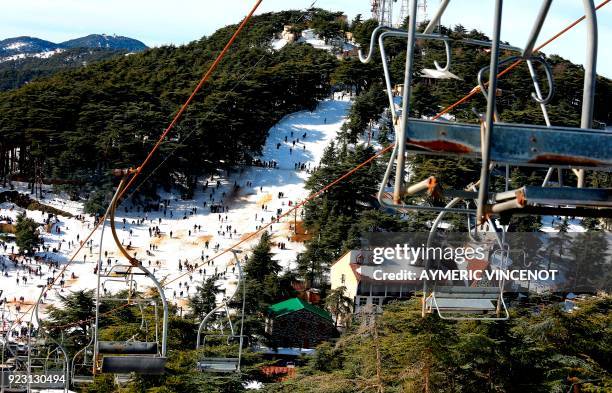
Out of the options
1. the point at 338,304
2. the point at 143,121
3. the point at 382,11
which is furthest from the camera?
the point at 382,11

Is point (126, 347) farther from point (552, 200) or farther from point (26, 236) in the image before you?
point (26, 236)

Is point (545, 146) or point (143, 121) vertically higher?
point (545, 146)

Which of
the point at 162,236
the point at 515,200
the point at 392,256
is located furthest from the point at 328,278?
the point at 515,200

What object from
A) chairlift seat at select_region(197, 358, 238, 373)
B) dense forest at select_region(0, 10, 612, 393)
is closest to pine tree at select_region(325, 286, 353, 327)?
dense forest at select_region(0, 10, 612, 393)

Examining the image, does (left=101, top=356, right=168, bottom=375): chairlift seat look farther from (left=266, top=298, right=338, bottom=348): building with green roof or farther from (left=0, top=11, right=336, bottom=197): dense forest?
(left=0, top=11, right=336, bottom=197): dense forest

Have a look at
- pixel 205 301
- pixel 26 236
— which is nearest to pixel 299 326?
pixel 205 301

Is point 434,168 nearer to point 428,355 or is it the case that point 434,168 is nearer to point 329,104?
point 428,355

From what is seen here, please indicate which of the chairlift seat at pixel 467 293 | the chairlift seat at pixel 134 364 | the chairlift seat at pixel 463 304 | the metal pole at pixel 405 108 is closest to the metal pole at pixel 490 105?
the metal pole at pixel 405 108

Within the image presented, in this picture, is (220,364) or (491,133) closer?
(491,133)
